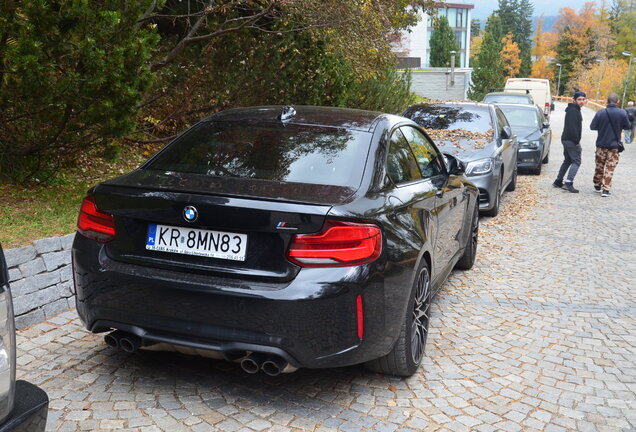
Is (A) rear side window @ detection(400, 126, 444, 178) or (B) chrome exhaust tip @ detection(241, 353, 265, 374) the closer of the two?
(B) chrome exhaust tip @ detection(241, 353, 265, 374)

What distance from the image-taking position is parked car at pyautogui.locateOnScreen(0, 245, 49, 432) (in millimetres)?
1876

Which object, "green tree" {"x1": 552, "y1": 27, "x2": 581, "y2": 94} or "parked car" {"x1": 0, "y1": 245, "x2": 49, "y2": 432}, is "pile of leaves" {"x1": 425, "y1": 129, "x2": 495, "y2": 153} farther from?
"green tree" {"x1": 552, "y1": 27, "x2": 581, "y2": 94}

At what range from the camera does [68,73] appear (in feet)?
18.8

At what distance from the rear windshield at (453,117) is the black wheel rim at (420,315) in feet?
22.5

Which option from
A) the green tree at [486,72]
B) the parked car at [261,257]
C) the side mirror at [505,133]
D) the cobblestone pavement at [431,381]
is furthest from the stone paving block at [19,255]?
the green tree at [486,72]

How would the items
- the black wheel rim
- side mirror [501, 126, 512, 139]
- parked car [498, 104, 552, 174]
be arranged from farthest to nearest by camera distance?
1. parked car [498, 104, 552, 174]
2. side mirror [501, 126, 512, 139]
3. the black wheel rim

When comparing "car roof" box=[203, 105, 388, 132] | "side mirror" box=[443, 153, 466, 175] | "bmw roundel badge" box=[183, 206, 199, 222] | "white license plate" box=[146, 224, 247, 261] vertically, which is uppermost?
"car roof" box=[203, 105, 388, 132]

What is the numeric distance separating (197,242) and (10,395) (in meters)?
1.52

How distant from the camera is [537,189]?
44.6 ft

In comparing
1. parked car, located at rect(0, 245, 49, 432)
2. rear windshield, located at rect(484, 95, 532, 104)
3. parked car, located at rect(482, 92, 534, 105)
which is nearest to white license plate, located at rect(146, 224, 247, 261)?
parked car, located at rect(0, 245, 49, 432)

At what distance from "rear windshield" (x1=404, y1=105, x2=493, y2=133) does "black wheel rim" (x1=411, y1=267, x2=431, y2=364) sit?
6.84m

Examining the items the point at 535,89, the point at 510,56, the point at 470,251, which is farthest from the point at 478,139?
the point at 510,56

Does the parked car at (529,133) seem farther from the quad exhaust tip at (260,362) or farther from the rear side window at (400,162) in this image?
the quad exhaust tip at (260,362)

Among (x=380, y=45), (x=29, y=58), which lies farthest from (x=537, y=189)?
(x=29, y=58)
